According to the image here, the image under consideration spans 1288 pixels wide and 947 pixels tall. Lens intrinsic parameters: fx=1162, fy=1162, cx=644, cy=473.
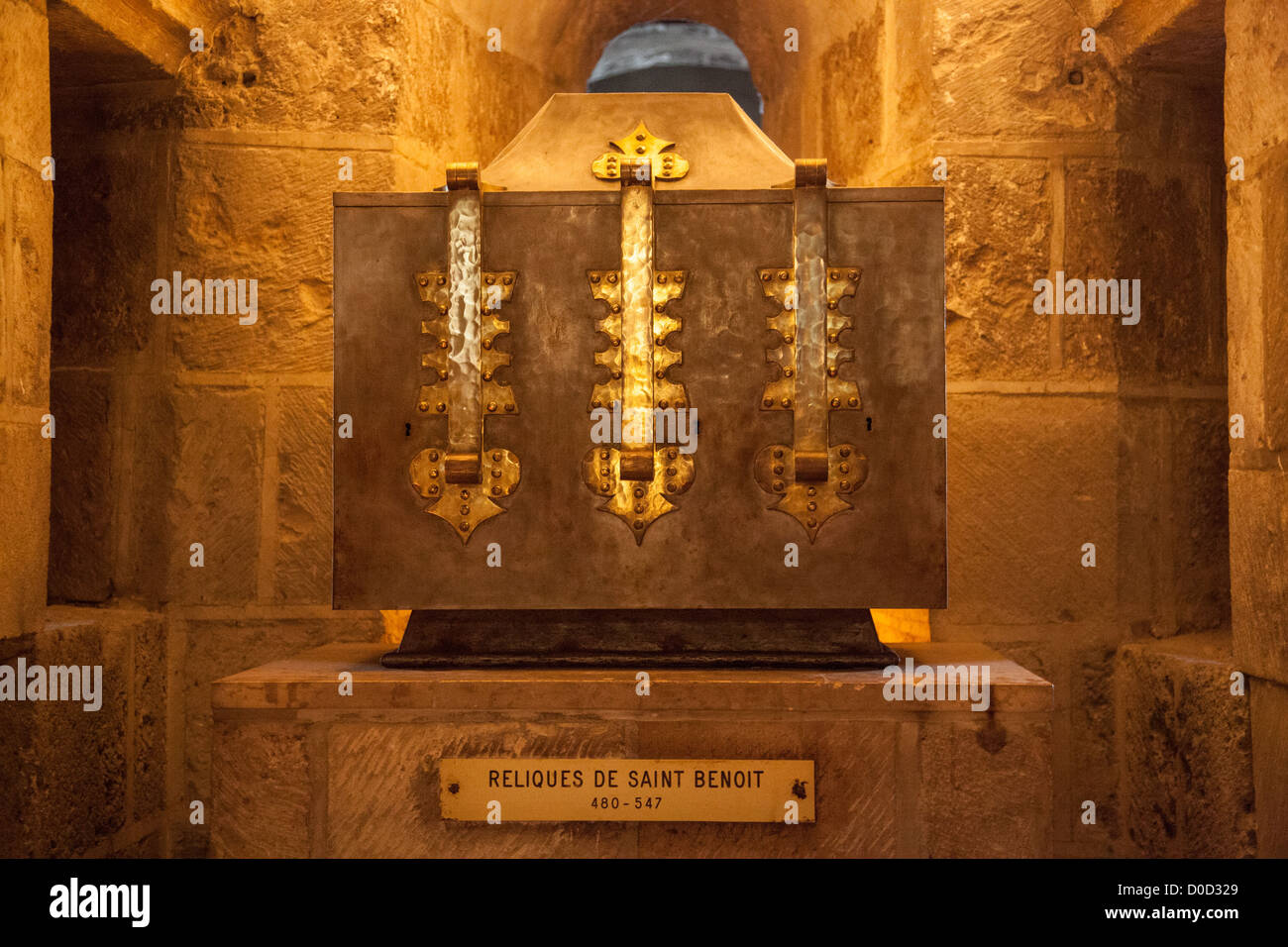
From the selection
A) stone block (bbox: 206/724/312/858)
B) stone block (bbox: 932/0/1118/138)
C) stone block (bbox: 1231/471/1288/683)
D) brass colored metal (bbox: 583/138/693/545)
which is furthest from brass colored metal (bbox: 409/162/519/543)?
stone block (bbox: 1231/471/1288/683)

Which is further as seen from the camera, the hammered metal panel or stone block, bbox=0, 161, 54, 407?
stone block, bbox=0, 161, 54, 407

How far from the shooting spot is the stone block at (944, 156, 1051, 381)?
8.86 ft

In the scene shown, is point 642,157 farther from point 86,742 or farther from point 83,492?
point 86,742

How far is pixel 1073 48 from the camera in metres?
2.71

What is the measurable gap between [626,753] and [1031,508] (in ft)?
4.19

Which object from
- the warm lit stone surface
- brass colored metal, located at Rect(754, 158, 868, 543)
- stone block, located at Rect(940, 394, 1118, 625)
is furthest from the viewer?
stone block, located at Rect(940, 394, 1118, 625)

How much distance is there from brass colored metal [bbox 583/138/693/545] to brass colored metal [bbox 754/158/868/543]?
164 mm

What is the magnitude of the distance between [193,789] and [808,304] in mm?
1843

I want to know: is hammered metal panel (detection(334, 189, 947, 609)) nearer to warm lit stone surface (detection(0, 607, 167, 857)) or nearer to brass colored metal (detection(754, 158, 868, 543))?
brass colored metal (detection(754, 158, 868, 543))

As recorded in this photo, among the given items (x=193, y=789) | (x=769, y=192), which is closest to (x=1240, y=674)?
(x=769, y=192)

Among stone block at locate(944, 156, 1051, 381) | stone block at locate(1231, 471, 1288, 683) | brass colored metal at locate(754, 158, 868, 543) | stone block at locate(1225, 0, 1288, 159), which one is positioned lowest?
stone block at locate(1231, 471, 1288, 683)

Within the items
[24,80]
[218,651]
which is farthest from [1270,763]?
[24,80]

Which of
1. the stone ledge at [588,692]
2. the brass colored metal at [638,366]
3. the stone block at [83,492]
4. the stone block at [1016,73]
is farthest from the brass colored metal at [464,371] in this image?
the stone block at [1016,73]

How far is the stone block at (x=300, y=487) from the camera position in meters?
2.72
